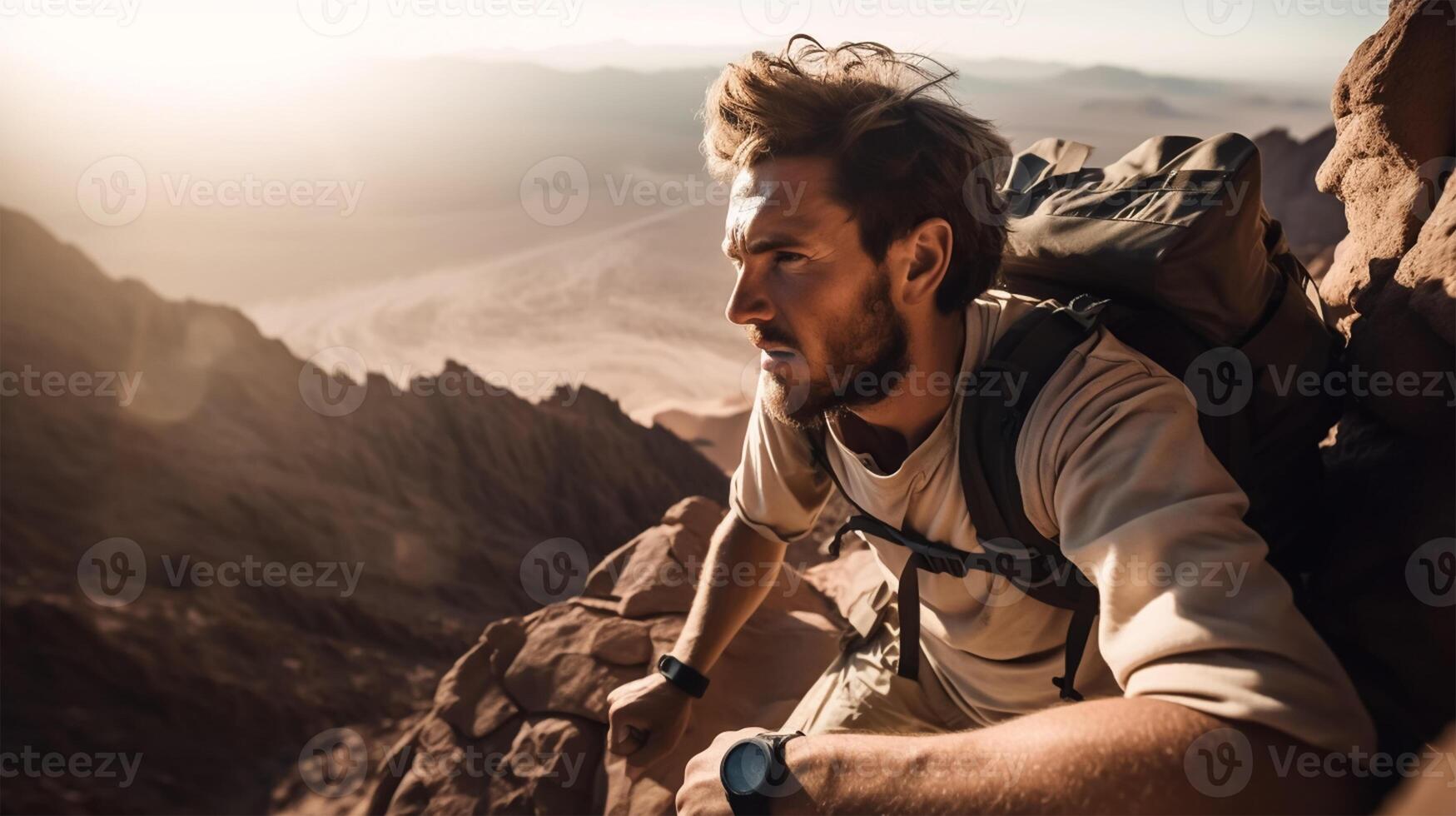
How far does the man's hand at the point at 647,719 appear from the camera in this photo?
2.13 m

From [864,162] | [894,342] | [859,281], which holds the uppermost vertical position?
[864,162]

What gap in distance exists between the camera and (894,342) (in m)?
1.72

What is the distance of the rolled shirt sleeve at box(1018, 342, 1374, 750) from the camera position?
3.46 ft

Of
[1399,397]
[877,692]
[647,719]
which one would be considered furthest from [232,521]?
[1399,397]

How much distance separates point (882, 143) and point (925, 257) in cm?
25

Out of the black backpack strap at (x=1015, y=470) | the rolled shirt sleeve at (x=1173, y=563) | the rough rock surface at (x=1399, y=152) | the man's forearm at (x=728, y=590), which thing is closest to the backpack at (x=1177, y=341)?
the black backpack strap at (x=1015, y=470)

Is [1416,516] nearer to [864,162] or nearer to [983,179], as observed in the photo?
[983,179]

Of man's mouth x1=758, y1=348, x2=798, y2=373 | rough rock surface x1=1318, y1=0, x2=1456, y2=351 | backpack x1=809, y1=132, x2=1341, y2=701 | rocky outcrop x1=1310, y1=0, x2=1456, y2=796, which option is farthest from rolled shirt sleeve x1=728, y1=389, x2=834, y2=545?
rough rock surface x1=1318, y1=0, x2=1456, y2=351

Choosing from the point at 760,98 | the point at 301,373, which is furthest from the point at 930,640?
the point at 301,373

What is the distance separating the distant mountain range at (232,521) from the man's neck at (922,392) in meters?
3.28

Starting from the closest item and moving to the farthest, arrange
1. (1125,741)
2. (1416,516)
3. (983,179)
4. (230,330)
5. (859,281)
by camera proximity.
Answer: (1125,741), (1416,516), (859,281), (983,179), (230,330)

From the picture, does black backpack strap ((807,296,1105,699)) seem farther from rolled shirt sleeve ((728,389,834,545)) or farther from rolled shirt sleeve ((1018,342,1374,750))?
rolled shirt sleeve ((728,389,834,545))

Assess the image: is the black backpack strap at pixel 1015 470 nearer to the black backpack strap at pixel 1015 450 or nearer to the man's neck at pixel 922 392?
the black backpack strap at pixel 1015 450

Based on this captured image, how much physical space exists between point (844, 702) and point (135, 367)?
5.16 meters
